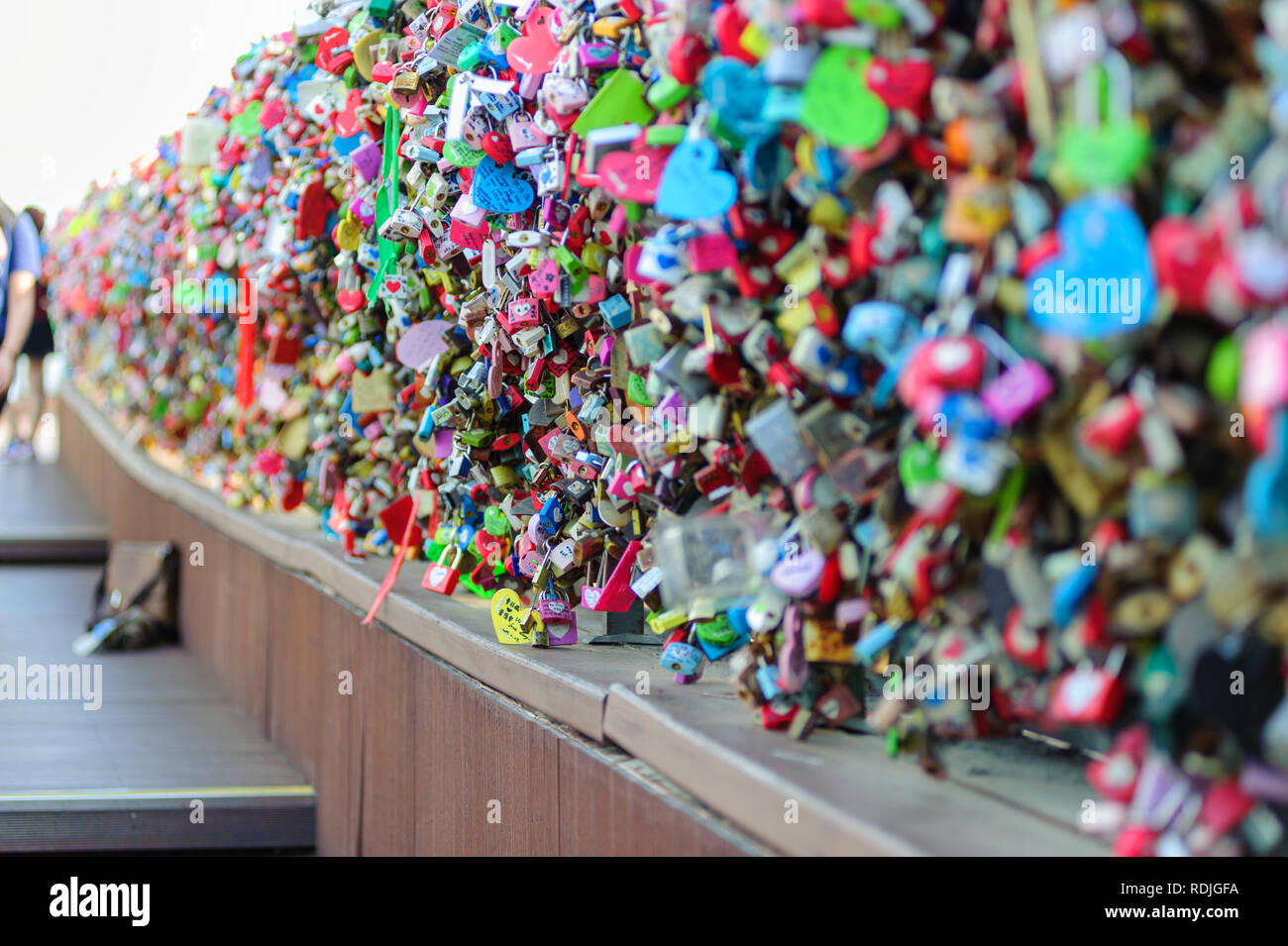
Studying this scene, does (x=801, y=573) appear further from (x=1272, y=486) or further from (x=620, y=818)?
(x=1272, y=486)

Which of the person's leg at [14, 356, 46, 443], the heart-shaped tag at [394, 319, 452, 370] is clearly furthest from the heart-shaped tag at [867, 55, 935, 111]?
the person's leg at [14, 356, 46, 443]

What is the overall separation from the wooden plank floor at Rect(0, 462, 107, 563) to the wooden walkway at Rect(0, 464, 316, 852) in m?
1.82

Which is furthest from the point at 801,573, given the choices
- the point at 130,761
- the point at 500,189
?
the point at 130,761

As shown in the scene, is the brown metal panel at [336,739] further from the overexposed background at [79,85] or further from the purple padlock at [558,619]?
the overexposed background at [79,85]

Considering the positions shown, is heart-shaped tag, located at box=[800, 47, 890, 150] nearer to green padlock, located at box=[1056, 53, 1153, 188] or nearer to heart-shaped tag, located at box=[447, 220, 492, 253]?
green padlock, located at box=[1056, 53, 1153, 188]

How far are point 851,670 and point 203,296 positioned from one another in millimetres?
4137

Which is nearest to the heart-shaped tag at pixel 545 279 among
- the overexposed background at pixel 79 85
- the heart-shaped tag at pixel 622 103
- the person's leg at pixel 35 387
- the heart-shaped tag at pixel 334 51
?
the heart-shaped tag at pixel 622 103

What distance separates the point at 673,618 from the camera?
5.90ft

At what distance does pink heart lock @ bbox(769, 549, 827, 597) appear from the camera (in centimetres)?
141

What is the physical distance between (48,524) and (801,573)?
25.8 feet

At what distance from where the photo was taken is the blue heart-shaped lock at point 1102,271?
955mm

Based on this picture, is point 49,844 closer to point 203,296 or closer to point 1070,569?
point 203,296

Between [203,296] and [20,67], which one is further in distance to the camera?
[20,67]
